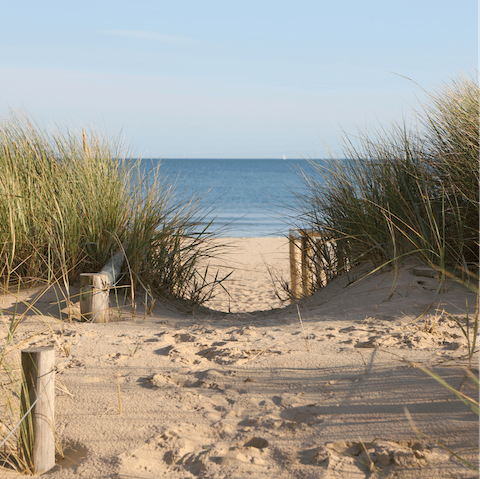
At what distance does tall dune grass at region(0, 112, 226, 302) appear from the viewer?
381 cm

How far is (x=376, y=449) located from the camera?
181 centimetres

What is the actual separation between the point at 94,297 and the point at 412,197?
110 inches

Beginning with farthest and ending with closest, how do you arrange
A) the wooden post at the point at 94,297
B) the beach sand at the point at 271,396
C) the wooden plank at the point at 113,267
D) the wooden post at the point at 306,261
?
the wooden post at the point at 306,261, the wooden plank at the point at 113,267, the wooden post at the point at 94,297, the beach sand at the point at 271,396

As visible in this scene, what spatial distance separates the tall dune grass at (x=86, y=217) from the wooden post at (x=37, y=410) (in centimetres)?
172

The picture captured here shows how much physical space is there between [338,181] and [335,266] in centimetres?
84

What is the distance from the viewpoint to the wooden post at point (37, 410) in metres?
1.81

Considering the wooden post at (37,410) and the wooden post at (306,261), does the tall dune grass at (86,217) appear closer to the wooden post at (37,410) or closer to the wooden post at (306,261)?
the wooden post at (306,261)

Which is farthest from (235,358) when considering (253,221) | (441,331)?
(253,221)

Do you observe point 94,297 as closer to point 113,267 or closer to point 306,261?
point 113,267

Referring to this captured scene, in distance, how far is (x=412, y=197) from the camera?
409 centimetres

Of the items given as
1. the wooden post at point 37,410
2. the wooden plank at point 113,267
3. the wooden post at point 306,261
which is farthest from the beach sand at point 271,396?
the wooden post at point 306,261

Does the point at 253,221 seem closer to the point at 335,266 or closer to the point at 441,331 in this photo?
the point at 335,266

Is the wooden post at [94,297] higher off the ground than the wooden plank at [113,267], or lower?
lower

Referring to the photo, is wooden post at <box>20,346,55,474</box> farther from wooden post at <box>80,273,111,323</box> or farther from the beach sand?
wooden post at <box>80,273,111,323</box>
